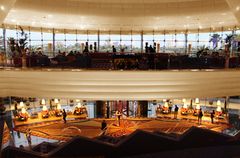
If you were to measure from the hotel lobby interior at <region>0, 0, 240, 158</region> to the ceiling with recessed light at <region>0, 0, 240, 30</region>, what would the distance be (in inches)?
2.3

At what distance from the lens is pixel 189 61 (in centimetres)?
1197

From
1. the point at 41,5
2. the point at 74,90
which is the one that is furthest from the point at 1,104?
the point at 74,90

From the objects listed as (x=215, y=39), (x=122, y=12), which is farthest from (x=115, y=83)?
(x=215, y=39)

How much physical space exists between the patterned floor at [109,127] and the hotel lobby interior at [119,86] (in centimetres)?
6

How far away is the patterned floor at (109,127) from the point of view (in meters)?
14.6

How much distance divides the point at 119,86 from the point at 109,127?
522 centimetres

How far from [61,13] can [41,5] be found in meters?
1.54

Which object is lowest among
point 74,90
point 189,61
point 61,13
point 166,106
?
point 166,106

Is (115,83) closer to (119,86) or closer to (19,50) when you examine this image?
(119,86)

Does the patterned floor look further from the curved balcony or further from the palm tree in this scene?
the palm tree

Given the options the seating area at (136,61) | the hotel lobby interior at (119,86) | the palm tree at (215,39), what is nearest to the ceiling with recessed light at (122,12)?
the hotel lobby interior at (119,86)

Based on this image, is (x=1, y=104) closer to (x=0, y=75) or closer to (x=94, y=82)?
(x=0, y=75)

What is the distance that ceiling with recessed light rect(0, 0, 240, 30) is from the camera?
15.2 metres

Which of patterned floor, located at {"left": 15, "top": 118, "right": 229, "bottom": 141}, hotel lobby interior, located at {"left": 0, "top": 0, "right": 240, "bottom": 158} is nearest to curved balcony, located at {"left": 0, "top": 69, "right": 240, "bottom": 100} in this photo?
hotel lobby interior, located at {"left": 0, "top": 0, "right": 240, "bottom": 158}
